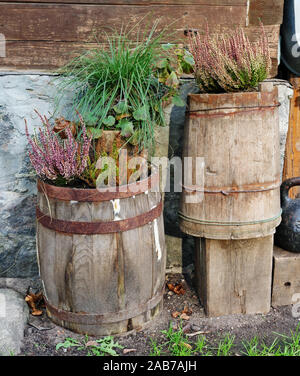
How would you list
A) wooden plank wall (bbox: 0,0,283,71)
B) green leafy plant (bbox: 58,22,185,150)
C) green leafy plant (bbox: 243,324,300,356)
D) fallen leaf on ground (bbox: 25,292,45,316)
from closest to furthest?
1. green leafy plant (bbox: 243,324,300,356)
2. green leafy plant (bbox: 58,22,185,150)
3. fallen leaf on ground (bbox: 25,292,45,316)
4. wooden plank wall (bbox: 0,0,283,71)

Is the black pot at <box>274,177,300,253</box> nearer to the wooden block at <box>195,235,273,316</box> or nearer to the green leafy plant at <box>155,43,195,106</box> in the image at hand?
the wooden block at <box>195,235,273,316</box>

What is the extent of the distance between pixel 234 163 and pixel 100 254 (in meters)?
0.92

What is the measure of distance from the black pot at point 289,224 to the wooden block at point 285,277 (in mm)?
63

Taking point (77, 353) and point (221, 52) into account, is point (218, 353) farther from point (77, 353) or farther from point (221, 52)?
point (221, 52)

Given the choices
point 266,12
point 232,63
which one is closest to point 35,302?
point 232,63

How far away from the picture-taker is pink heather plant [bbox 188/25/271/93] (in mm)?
2404

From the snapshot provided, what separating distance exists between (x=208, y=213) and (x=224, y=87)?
743 millimetres

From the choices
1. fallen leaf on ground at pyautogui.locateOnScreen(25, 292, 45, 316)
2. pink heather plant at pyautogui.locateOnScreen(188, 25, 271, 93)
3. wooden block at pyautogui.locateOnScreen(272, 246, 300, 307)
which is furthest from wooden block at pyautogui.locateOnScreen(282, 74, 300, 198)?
fallen leaf on ground at pyautogui.locateOnScreen(25, 292, 45, 316)

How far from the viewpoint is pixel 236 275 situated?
2.69 m

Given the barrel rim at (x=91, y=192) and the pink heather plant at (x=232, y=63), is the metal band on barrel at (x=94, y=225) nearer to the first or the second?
the barrel rim at (x=91, y=192)

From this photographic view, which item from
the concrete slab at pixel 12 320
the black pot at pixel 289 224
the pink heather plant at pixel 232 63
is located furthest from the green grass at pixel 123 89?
the concrete slab at pixel 12 320

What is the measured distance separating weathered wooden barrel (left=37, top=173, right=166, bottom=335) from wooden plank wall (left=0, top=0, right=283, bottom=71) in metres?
1.12

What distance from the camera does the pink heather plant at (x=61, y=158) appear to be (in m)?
2.34

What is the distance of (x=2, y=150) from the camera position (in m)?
3.05
